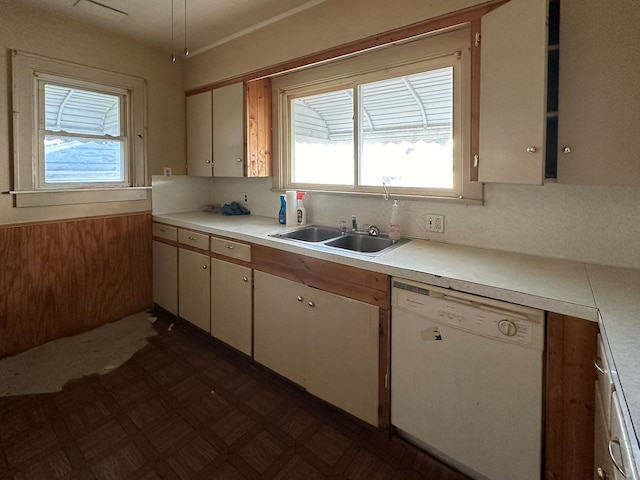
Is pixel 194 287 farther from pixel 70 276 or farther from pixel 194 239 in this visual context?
pixel 70 276

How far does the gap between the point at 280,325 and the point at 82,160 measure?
2.25 m

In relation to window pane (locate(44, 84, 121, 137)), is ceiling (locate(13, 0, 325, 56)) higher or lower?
higher

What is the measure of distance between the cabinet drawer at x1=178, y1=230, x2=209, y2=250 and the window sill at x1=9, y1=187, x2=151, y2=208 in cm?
67

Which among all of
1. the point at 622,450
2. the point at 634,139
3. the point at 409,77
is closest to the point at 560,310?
the point at 622,450

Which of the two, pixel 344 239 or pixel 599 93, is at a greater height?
pixel 599 93

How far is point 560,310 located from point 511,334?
19 centimetres

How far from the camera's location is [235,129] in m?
3.02

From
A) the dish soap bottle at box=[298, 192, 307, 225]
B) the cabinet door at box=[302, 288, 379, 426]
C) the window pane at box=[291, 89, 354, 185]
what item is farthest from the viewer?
the dish soap bottle at box=[298, 192, 307, 225]

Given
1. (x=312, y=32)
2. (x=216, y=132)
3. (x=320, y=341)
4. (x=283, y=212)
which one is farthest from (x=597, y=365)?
(x=216, y=132)

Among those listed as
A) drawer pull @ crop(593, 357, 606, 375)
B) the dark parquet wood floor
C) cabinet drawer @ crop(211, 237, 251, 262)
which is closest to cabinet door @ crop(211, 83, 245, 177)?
cabinet drawer @ crop(211, 237, 251, 262)

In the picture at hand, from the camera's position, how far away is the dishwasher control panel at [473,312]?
1.31 m

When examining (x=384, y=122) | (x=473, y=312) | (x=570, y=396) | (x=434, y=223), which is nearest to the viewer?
(x=570, y=396)

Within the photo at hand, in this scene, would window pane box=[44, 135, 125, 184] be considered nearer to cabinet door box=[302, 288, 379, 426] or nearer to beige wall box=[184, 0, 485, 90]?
beige wall box=[184, 0, 485, 90]

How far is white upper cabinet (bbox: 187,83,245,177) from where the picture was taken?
9.86ft
